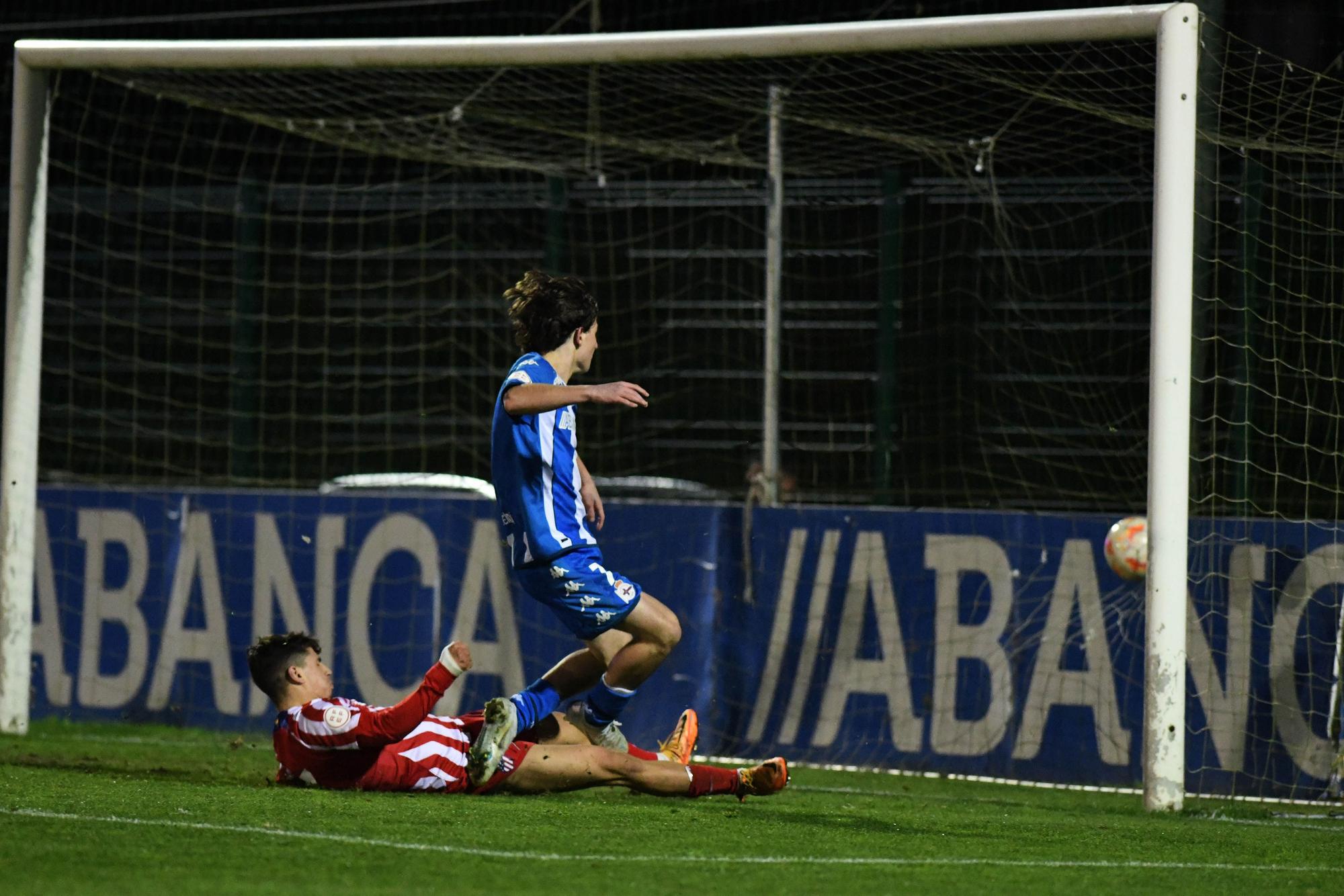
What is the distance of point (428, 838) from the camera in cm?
483

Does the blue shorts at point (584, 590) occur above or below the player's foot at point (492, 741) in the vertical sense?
above

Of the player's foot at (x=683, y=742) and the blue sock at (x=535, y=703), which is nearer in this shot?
the blue sock at (x=535, y=703)

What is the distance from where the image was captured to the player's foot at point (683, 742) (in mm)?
6246

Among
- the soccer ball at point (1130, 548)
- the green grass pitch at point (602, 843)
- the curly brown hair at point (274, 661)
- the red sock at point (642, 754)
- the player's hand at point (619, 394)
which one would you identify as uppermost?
the player's hand at point (619, 394)

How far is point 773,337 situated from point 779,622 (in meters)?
1.40

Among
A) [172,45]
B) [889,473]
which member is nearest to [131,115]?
[172,45]

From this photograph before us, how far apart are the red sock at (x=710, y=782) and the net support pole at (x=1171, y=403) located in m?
1.63

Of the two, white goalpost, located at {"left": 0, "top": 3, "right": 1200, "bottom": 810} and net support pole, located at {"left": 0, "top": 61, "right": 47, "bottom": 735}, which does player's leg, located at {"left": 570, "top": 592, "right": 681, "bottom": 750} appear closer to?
white goalpost, located at {"left": 0, "top": 3, "right": 1200, "bottom": 810}

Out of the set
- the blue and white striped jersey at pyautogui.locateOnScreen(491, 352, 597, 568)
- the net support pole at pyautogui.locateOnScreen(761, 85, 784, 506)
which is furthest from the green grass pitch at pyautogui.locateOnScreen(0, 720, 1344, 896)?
the net support pole at pyautogui.locateOnScreen(761, 85, 784, 506)

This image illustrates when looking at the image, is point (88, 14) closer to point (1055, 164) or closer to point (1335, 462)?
point (1055, 164)

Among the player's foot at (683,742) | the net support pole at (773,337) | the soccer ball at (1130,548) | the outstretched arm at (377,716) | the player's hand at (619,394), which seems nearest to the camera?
the player's hand at (619,394)

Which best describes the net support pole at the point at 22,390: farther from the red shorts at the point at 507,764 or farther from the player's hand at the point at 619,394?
the player's hand at the point at 619,394

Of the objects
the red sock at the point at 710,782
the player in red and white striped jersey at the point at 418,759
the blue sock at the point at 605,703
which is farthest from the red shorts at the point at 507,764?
the red sock at the point at 710,782

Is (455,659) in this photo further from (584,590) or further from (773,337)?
(773,337)
